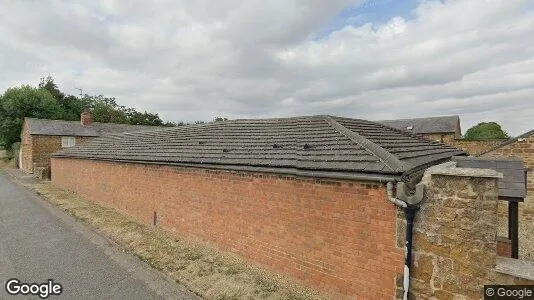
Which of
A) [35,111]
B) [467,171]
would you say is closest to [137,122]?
[35,111]

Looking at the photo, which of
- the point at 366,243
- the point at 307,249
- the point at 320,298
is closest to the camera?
the point at 366,243

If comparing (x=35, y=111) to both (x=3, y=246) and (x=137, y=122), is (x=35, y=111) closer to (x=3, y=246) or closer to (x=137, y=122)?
(x=137, y=122)

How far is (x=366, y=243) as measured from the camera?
5.88m

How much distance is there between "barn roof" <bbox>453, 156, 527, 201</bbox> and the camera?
6.24m

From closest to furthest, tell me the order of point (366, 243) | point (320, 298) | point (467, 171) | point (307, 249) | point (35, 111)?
point (467, 171) < point (366, 243) < point (320, 298) < point (307, 249) < point (35, 111)

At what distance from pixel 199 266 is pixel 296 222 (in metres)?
2.68

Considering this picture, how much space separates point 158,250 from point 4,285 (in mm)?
3318

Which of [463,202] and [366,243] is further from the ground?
[463,202]

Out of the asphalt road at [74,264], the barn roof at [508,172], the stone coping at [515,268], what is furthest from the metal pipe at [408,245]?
the asphalt road at [74,264]

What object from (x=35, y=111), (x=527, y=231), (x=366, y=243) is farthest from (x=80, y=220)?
(x=35, y=111)

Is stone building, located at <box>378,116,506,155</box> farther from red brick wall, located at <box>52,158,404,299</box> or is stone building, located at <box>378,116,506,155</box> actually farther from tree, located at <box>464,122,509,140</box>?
red brick wall, located at <box>52,158,404,299</box>

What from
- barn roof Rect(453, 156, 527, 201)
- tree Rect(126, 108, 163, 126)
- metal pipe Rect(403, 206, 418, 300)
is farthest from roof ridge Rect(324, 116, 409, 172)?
tree Rect(126, 108, 163, 126)

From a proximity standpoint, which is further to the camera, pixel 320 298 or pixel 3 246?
pixel 3 246

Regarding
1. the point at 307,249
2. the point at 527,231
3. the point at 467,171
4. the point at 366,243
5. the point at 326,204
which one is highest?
the point at 467,171
